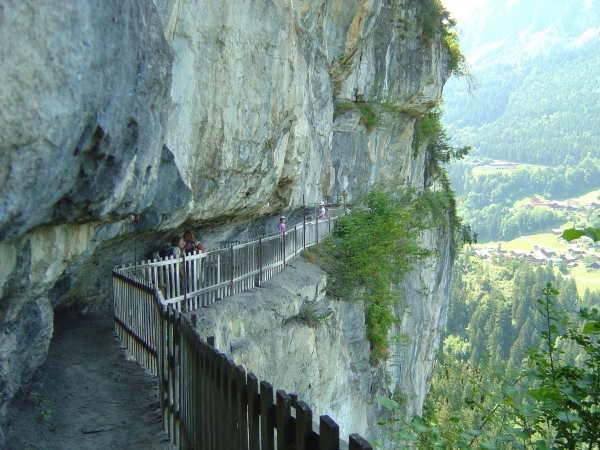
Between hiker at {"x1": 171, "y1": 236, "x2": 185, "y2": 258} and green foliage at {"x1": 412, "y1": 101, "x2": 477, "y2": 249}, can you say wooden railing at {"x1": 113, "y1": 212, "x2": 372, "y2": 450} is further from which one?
green foliage at {"x1": 412, "y1": 101, "x2": 477, "y2": 249}

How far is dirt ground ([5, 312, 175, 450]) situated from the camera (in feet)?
17.0

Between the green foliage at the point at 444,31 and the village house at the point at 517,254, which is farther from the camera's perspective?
the village house at the point at 517,254

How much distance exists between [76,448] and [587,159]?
212m

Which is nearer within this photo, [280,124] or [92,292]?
[92,292]

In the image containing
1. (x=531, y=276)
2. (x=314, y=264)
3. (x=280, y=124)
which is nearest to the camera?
(x=280, y=124)

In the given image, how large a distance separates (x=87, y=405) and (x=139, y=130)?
3.35 meters

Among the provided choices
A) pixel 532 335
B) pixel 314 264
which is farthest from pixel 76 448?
pixel 532 335

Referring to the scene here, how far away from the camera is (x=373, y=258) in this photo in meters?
15.8

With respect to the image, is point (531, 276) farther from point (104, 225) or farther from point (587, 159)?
point (587, 159)

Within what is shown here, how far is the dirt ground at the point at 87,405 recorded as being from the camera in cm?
518

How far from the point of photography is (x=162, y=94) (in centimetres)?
563

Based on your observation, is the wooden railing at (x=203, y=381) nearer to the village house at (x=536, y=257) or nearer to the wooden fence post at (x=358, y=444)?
the wooden fence post at (x=358, y=444)

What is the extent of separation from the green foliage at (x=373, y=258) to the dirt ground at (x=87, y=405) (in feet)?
23.9

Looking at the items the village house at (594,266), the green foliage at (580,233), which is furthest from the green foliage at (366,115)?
the village house at (594,266)
